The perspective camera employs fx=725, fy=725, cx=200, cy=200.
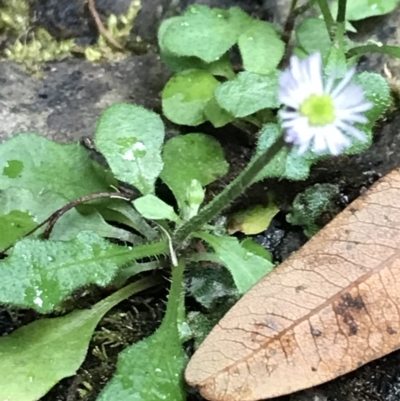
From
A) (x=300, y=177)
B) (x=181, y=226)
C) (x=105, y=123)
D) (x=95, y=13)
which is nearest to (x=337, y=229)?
(x=300, y=177)

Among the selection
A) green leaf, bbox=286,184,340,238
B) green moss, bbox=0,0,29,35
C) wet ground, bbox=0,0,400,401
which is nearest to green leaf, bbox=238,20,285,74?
wet ground, bbox=0,0,400,401

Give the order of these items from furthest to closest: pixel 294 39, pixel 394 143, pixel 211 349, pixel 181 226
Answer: pixel 294 39 < pixel 394 143 < pixel 181 226 < pixel 211 349

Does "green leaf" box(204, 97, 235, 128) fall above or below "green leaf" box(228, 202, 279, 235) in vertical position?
above

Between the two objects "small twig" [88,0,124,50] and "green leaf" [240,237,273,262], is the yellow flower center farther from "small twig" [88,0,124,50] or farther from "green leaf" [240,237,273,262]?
"small twig" [88,0,124,50]

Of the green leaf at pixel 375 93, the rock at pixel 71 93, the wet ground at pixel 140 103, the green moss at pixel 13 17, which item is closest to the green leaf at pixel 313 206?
the wet ground at pixel 140 103

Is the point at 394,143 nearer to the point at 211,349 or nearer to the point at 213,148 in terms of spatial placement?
the point at 213,148

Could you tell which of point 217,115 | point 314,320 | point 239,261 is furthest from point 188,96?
point 314,320

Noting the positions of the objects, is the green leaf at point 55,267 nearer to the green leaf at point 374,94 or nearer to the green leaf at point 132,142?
the green leaf at point 132,142
